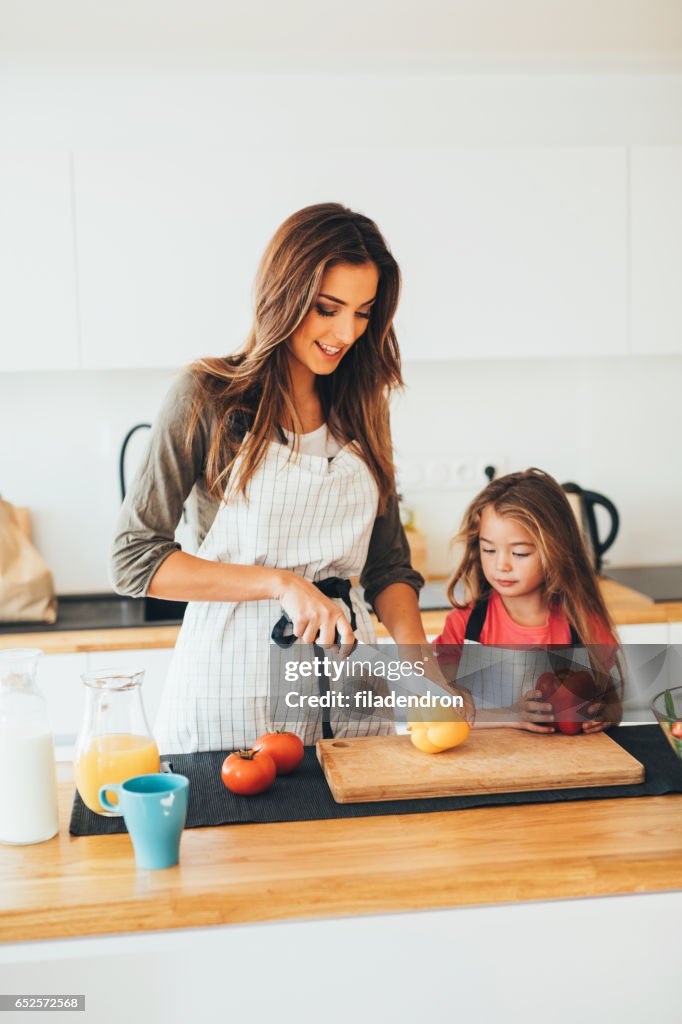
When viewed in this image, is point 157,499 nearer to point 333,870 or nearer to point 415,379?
point 333,870

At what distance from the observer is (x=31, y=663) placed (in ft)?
3.64

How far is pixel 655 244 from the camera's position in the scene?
2545mm

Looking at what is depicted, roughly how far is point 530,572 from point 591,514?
1100 millimetres

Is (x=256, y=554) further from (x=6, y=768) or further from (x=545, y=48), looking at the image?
(x=545, y=48)

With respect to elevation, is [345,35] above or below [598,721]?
above

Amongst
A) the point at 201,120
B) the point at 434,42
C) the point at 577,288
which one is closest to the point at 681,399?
the point at 577,288

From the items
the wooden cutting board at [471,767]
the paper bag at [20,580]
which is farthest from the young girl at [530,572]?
the paper bag at [20,580]

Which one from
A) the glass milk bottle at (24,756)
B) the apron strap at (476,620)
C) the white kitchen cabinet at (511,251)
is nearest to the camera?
the glass milk bottle at (24,756)

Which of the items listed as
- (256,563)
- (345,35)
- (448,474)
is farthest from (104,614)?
(345,35)

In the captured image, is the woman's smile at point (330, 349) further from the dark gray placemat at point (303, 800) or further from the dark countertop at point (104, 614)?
the dark countertop at point (104, 614)

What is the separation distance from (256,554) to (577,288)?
4.59 feet

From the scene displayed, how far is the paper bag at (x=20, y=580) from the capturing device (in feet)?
7.90

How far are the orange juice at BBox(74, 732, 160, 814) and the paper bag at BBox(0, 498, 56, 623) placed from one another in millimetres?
1342

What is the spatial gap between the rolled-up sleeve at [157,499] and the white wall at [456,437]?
1336 mm
